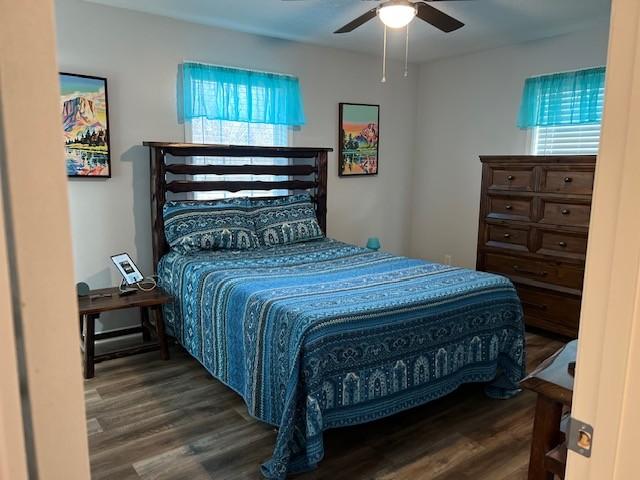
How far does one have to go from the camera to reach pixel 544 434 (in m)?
1.29

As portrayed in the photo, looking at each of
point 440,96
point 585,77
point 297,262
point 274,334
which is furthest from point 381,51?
point 274,334

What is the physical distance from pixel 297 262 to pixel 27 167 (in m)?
2.79

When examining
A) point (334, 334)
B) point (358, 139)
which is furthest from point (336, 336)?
point (358, 139)

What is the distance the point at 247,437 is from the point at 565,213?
8.98ft

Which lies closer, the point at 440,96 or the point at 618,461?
the point at 618,461

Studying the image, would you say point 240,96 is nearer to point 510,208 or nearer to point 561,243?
point 510,208

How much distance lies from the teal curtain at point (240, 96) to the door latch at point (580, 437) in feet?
11.7

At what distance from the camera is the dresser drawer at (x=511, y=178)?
3812mm

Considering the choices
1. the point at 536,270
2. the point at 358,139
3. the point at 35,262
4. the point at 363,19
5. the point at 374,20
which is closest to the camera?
the point at 35,262

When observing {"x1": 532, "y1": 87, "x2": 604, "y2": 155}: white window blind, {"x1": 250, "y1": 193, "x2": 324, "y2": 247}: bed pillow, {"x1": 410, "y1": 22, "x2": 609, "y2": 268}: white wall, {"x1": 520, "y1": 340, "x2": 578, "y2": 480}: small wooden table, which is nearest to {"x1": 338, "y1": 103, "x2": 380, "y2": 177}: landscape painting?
{"x1": 410, "y1": 22, "x2": 609, "y2": 268}: white wall

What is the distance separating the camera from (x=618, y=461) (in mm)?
715

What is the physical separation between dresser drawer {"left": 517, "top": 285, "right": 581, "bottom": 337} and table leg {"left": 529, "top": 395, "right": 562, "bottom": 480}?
101 inches

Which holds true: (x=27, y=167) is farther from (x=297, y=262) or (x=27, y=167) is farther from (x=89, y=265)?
(x=89, y=265)

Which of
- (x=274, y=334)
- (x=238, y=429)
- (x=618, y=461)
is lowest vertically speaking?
(x=238, y=429)
